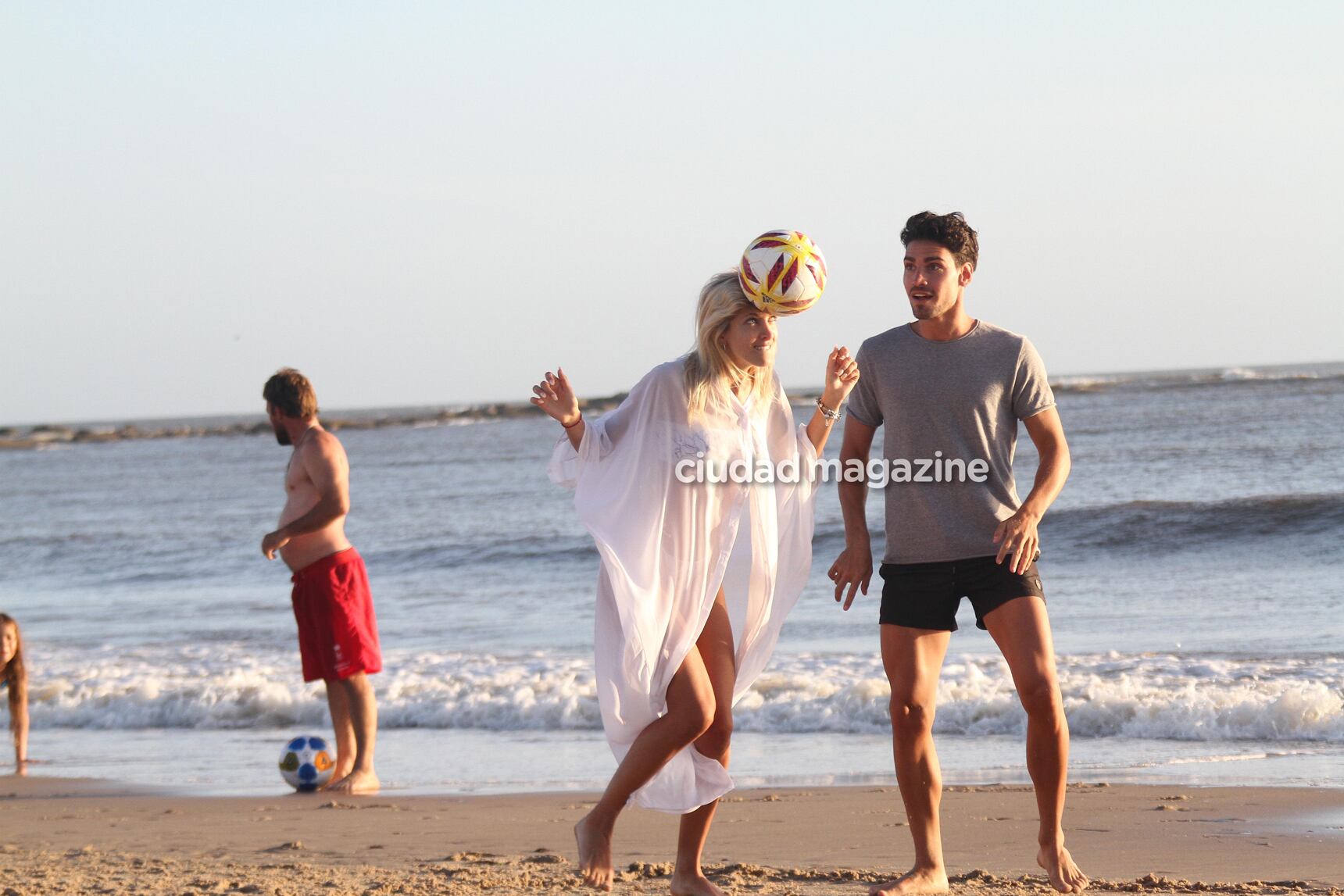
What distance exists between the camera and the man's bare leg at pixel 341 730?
6.96m

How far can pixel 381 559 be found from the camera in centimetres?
1969

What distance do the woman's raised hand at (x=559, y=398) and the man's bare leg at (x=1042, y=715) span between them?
141 cm

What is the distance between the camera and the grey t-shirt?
166 inches

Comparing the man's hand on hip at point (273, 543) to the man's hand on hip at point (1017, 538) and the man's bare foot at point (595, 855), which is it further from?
the man's hand on hip at point (1017, 538)

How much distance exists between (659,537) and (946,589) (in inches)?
35.0

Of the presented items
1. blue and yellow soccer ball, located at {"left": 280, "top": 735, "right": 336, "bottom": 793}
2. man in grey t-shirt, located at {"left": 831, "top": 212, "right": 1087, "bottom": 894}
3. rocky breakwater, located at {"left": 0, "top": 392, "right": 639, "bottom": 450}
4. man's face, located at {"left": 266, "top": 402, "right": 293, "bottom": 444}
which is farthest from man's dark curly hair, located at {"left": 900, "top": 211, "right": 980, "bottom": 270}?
rocky breakwater, located at {"left": 0, "top": 392, "right": 639, "bottom": 450}

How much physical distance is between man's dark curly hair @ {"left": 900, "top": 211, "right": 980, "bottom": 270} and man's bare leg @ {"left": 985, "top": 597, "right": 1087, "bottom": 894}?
1.08 m

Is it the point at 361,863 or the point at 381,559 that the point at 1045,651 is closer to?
the point at 361,863

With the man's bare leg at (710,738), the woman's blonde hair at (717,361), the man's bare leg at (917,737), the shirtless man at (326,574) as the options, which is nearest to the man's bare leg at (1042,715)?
the man's bare leg at (917,737)

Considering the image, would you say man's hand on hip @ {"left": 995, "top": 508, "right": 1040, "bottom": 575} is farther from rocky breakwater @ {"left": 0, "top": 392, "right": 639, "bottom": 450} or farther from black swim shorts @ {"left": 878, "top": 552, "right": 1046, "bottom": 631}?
rocky breakwater @ {"left": 0, "top": 392, "right": 639, "bottom": 450}

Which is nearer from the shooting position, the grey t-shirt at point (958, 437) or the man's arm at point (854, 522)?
the grey t-shirt at point (958, 437)

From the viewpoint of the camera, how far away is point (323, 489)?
677cm

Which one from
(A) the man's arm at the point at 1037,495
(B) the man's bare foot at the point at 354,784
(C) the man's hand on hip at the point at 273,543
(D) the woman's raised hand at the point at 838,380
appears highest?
(D) the woman's raised hand at the point at 838,380

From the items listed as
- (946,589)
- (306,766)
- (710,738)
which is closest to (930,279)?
(946,589)
